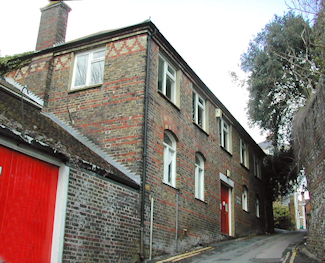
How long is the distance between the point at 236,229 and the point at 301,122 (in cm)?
834

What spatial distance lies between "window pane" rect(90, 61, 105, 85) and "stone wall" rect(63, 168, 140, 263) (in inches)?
188

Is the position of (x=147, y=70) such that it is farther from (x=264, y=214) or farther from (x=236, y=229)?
(x=264, y=214)

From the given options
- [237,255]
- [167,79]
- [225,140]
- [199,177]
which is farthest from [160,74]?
[225,140]

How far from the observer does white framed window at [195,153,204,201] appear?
15.8 metres

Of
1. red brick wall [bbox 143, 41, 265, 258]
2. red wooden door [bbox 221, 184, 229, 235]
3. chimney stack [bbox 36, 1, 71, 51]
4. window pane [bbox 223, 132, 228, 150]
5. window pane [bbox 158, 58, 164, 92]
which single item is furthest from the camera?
window pane [bbox 223, 132, 228, 150]

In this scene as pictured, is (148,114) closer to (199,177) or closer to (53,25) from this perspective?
(199,177)

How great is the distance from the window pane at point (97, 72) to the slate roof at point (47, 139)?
2207mm

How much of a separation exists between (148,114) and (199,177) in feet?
15.9

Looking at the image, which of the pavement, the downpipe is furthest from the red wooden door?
the downpipe

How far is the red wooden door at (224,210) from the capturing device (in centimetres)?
1803

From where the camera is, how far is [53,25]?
646 inches

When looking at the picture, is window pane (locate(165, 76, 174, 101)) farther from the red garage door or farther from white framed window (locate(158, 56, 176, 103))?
the red garage door

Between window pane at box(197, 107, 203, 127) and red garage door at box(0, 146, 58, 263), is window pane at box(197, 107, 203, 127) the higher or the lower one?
the higher one

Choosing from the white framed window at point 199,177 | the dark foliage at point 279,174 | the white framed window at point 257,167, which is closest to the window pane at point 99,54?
the white framed window at point 199,177
